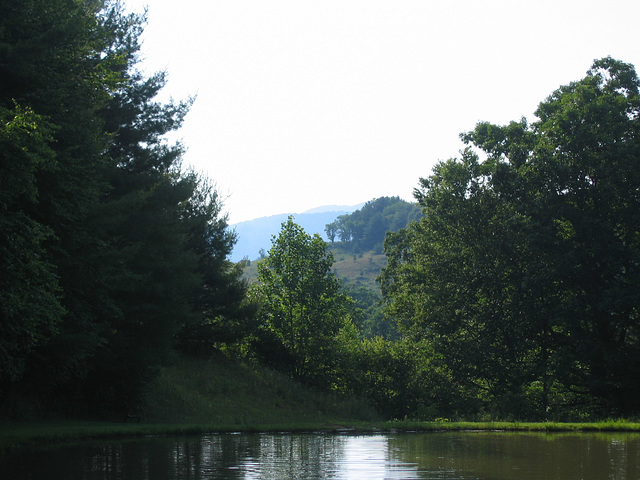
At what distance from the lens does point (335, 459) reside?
426 inches

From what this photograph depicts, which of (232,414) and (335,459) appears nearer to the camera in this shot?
(335,459)

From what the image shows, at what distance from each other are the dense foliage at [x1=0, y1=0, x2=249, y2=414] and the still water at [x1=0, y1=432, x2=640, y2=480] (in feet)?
11.8

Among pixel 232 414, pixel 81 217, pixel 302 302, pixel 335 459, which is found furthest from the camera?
pixel 302 302

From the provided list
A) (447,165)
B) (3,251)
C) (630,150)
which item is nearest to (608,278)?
(630,150)

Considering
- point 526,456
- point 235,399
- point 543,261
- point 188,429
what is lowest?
point 235,399

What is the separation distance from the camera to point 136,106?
Answer: 2409cm

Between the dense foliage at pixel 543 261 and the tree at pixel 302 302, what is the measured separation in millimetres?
4525

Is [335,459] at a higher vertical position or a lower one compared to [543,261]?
lower

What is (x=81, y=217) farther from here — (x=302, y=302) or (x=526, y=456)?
(x=302, y=302)

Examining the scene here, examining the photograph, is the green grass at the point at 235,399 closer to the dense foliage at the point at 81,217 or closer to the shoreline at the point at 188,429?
the dense foliage at the point at 81,217

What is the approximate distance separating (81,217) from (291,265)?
20.3 m

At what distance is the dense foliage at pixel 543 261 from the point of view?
27797 millimetres

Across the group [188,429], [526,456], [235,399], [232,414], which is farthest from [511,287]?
[526,456]

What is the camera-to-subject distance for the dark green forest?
1502 centimetres
